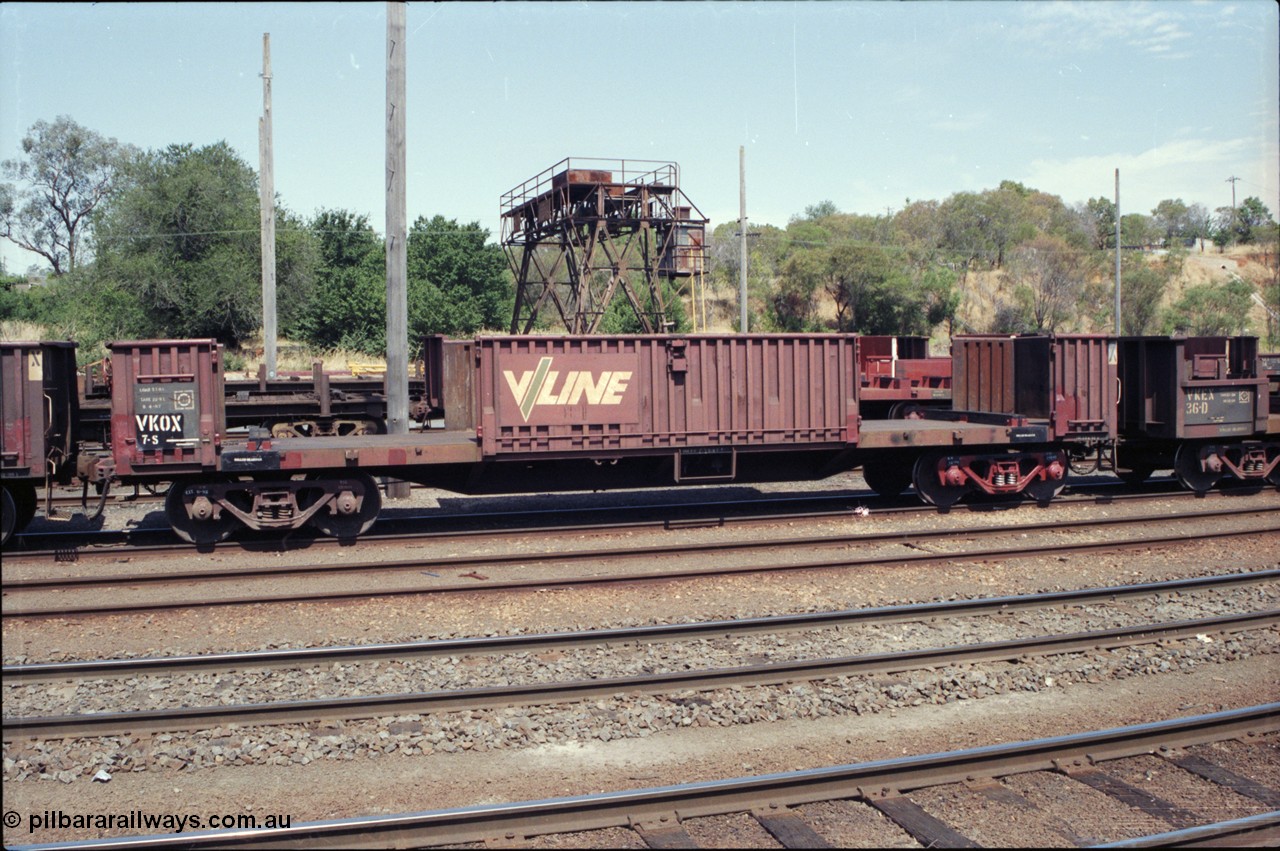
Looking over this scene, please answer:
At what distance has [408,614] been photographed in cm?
1015

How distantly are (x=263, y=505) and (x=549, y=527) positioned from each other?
3866mm

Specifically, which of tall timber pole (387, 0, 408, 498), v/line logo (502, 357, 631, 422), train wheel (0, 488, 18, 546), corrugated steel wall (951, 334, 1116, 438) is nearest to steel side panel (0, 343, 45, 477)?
train wheel (0, 488, 18, 546)

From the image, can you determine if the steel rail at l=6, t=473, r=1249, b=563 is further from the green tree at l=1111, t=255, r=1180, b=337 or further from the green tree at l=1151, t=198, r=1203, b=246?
the green tree at l=1151, t=198, r=1203, b=246

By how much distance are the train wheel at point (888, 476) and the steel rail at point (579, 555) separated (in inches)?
99.4

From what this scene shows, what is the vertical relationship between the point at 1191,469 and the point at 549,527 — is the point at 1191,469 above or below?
above

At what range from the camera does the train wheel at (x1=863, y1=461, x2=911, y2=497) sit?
16.1 m

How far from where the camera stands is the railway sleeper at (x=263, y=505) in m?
12.7

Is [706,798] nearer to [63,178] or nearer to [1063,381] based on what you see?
[1063,381]

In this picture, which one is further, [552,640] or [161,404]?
[161,404]


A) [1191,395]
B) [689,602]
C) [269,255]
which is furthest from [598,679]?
[269,255]

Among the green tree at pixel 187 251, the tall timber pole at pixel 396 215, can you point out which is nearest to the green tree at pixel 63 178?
the green tree at pixel 187 251

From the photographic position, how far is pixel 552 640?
8688 mm

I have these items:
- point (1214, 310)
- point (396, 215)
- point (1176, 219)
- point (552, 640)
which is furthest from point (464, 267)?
point (1176, 219)

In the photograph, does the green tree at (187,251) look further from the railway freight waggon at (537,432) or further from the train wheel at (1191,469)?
the train wheel at (1191,469)
